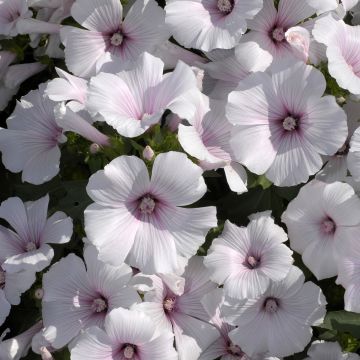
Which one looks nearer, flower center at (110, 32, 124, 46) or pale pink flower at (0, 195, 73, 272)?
pale pink flower at (0, 195, 73, 272)

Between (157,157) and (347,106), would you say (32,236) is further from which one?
(347,106)

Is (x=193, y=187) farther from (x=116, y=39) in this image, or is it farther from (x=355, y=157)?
(x=116, y=39)

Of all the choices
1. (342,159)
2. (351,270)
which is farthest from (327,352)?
(342,159)

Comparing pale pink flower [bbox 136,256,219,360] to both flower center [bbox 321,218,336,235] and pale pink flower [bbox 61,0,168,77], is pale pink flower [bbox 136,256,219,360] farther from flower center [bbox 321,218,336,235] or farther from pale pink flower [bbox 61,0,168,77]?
pale pink flower [bbox 61,0,168,77]

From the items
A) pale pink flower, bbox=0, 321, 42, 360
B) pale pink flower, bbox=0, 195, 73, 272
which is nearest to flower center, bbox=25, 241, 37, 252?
pale pink flower, bbox=0, 195, 73, 272

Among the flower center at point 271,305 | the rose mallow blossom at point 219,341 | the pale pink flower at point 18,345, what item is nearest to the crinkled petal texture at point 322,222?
the flower center at point 271,305

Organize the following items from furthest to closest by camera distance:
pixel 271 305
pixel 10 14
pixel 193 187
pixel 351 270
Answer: pixel 10 14 → pixel 271 305 → pixel 351 270 → pixel 193 187

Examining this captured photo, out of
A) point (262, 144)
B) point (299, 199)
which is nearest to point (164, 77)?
point (262, 144)
